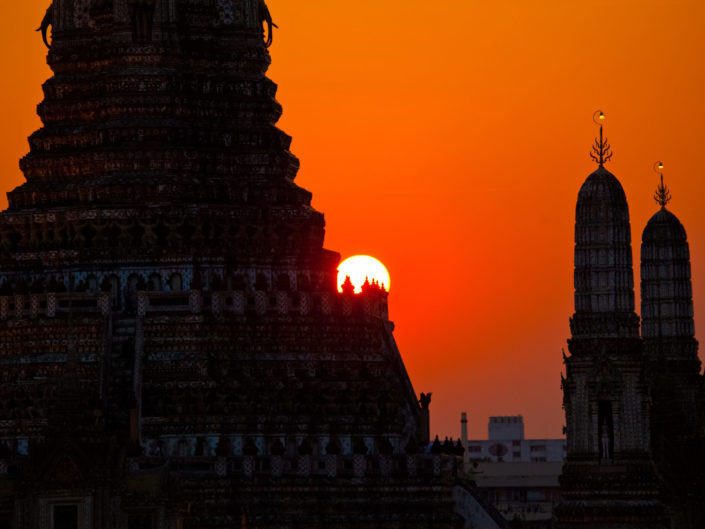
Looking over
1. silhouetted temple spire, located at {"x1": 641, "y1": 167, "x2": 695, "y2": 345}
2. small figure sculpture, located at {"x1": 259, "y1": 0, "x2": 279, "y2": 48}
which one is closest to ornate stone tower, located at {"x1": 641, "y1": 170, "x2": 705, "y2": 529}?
silhouetted temple spire, located at {"x1": 641, "y1": 167, "x2": 695, "y2": 345}

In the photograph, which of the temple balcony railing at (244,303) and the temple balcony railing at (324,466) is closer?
the temple balcony railing at (324,466)

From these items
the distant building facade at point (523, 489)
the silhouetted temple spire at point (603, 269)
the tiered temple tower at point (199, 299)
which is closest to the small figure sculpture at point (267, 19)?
the tiered temple tower at point (199, 299)

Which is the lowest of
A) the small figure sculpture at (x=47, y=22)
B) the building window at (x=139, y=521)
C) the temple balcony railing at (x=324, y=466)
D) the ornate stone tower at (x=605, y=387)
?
the building window at (x=139, y=521)

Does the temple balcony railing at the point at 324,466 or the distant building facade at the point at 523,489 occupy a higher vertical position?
the distant building facade at the point at 523,489

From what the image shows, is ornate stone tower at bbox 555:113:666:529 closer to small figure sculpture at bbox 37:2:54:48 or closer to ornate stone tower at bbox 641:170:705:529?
ornate stone tower at bbox 641:170:705:529

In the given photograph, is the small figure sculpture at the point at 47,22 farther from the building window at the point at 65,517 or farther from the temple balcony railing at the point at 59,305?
the building window at the point at 65,517

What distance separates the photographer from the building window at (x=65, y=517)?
261 feet

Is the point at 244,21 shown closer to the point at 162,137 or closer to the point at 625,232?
the point at 162,137

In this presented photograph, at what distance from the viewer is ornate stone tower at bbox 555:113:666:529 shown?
112m

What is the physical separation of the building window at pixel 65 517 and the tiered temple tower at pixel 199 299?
6.57 m

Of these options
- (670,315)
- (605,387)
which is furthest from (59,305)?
(670,315)

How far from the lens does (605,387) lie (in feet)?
374

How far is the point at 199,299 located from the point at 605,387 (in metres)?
21.2

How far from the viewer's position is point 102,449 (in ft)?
267
